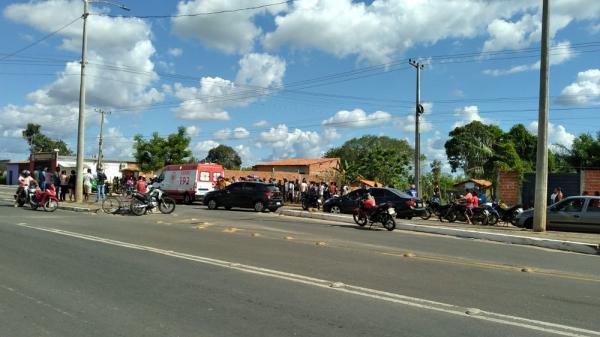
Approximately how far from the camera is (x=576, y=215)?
1706 cm

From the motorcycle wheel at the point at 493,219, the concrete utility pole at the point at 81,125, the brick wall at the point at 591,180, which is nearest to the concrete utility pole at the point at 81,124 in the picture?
the concrete utility pole at the point at 81,125

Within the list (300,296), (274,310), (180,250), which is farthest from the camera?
(180,250)

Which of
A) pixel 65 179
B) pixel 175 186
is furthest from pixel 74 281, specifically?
pixel 175 186

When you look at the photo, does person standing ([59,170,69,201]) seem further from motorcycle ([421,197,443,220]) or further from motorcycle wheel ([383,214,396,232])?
motorcycle ([421,197,443,220])

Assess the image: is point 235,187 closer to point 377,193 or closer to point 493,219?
point 377,193

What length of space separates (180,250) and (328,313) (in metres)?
5.40

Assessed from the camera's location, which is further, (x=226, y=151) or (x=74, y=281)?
(x=226, y=151)

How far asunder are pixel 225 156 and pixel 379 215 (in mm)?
84603

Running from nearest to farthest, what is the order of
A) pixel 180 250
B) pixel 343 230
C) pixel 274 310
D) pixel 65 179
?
pixel 274 310 → pixel 180 250 → pixel 343 230 → pixel 65 179

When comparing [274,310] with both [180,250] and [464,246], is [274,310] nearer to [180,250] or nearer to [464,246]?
[180,250]

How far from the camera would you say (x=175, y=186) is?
29.8 metres

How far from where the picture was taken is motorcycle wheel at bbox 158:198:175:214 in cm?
2094

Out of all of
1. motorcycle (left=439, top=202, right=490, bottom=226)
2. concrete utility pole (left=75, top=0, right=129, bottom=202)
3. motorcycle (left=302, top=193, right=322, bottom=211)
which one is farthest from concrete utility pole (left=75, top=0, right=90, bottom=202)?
motorcycle (left=439, top=202, right=490, bottom=226)

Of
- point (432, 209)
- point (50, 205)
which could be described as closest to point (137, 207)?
point (50, 205)
